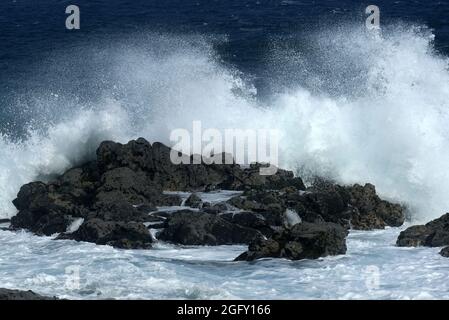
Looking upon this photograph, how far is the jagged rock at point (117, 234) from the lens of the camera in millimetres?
22766

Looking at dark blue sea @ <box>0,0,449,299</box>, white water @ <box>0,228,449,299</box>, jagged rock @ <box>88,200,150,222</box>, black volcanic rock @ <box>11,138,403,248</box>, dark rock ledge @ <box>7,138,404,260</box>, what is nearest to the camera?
white water @ <box>0,228,449,299</box>

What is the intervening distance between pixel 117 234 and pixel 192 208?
2.99m

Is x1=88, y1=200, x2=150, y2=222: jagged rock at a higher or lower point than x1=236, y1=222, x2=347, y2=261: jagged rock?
higher

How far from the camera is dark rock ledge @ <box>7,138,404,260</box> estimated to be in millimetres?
22672

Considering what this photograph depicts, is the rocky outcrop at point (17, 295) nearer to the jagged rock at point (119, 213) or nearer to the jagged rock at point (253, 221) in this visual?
the jagged rock at point (119, 213)

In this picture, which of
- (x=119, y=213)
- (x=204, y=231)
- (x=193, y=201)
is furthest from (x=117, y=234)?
(x=193, y=201)

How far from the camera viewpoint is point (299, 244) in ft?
71.1

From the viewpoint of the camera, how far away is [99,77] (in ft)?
126

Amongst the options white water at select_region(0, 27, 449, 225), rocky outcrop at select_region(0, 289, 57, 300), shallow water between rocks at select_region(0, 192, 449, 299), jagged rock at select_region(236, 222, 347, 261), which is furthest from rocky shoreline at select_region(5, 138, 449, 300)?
rocky outcrop at select_region(0, 289, 57, 300)

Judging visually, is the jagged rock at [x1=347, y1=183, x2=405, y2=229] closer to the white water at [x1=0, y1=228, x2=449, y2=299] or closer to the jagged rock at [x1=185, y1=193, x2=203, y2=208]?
the white water at [x1=0, y1=228, x2=449, y2=299]

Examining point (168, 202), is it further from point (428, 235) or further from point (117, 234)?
point (428, 235)

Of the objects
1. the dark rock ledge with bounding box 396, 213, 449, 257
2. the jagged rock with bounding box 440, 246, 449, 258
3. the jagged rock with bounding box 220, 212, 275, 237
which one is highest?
the jagged rock with bounding box 220, 212, 275, 237

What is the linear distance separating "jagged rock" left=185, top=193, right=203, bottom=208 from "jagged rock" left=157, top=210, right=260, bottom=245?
193 centimetres

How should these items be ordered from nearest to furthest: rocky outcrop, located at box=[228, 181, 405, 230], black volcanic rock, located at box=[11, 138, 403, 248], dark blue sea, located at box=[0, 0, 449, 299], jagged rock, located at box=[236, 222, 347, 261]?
dark blue sea, located at box=[0, 0, 449, 299] → jagged rock, located at box=[236, 222, 347, 261] → black volcanic rock, located at box=[11, 138, 403, 248] → rocky outcrop, located at box=[228, 181, 405, 230]
